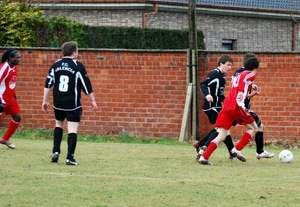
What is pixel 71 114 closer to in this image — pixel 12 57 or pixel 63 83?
pixel 63 83

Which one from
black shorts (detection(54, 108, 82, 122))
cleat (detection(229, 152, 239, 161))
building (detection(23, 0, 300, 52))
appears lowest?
cleat (detection(229, 152, 239, 161))

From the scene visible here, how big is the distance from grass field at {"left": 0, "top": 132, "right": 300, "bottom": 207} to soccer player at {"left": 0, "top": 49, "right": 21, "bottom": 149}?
0.38m

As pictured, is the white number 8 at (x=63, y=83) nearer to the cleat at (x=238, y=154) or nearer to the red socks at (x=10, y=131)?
the red socks at (x=10, y=131)

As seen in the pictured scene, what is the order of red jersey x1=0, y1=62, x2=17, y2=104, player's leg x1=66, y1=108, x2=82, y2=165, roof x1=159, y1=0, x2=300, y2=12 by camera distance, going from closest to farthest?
player's leg x1=66, y1=108, x2=82, y2=165, red jersey x1=0, y1=62, x2=17, y2=104, roof x1=159, y1=0, x2=300, y2=12

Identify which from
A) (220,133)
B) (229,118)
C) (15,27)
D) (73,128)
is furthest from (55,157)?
(15,27)

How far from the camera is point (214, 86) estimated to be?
1402 cm

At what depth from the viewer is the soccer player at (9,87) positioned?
1509 centimetres

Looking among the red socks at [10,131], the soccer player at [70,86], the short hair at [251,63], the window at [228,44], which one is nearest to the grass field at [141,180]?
the red socks at [10,131]

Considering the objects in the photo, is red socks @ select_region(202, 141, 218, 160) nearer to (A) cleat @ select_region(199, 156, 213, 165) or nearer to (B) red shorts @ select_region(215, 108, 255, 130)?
(A) cleat @ select_region(199, 156, 213, 165)

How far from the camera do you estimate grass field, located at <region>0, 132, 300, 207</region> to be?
9.27 metres

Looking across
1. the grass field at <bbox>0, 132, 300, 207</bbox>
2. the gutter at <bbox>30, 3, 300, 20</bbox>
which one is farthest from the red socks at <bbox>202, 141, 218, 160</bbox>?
the gutter at <bbox>30, 3, 300, 20</bbox>

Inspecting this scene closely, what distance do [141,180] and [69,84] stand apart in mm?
2513

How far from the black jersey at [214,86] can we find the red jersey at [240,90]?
2.17 feet

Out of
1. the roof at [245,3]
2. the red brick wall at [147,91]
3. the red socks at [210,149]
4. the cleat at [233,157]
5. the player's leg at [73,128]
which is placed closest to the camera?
the player's leg at [73,128]
